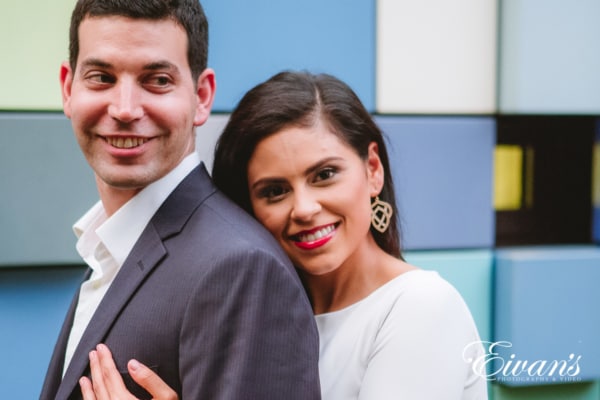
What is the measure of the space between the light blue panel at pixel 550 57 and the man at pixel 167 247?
1.16 m

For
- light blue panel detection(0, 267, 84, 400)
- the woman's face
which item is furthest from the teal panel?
light blue panel detection(0, 267, 84, 400)

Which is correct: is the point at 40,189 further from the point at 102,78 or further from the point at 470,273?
the point at 470,273

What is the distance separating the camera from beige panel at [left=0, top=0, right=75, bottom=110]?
1.54 m

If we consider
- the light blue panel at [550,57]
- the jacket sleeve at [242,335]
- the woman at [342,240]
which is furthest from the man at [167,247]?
the light blue panel at [550,57]

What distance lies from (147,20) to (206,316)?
16.8 inches

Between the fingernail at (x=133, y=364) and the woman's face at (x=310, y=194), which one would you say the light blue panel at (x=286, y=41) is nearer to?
the woman's face at (x=310, y=194)

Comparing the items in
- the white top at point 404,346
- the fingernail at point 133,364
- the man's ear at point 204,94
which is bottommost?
the white top at point 404,346

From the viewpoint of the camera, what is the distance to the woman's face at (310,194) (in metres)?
1.03

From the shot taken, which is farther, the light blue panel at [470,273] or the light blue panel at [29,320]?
the light blue panel at [470,273]

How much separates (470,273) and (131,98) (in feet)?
4.30

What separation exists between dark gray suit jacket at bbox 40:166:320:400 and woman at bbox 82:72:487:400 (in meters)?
0.21

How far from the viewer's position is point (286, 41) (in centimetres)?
171

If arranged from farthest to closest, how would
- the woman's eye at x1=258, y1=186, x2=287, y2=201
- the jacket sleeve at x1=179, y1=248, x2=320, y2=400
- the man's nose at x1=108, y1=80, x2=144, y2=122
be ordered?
1. the woman's eye at x1=258, y1=186, x2=287, y2=201
2. the man's nose at x1=108, y1=80, x2=144, y2=122
3. the jacket sleeve at x1=179, y1=248, x2=320, y2=400

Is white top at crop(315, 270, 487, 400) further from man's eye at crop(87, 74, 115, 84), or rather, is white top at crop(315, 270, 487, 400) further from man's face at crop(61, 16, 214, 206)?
man's eye at crop(87, 74, 115, 84)
